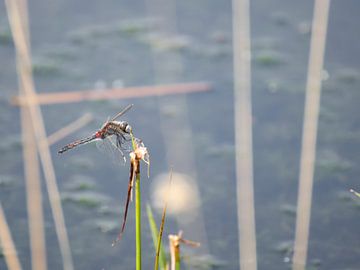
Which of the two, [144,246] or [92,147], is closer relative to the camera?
[144,246]

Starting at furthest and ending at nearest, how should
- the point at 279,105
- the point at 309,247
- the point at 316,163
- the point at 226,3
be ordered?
the point at 226,3, the point at 279,105, the point at 316,163, the point at 309,247

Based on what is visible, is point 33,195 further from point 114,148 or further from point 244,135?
point 244,135

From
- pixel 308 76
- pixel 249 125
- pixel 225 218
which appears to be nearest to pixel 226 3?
pixel 308 76

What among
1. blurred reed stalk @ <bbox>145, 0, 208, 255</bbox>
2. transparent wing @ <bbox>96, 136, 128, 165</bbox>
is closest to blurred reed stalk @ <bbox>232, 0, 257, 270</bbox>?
blurred reed stalk @ <bbox>145, 0, 208, 255</bbox>

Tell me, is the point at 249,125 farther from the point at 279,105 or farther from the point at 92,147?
the point at 92,147

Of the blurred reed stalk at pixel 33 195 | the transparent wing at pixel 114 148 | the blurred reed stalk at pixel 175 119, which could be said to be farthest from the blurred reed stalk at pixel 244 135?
the blurred reed stalk at pixel 33 195

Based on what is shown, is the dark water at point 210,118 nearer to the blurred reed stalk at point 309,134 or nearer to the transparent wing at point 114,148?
the blurred reed stalk at point 309,134

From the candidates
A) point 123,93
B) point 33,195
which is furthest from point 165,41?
point 33,195
